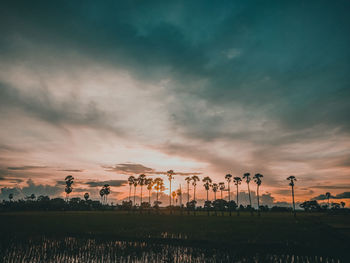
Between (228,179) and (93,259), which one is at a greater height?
(228,179)

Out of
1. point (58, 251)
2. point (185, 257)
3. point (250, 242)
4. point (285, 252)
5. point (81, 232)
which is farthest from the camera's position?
point (81, 232)

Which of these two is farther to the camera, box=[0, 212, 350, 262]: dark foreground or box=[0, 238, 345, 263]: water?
box=[0, 212, 350, 262]: dark foreground

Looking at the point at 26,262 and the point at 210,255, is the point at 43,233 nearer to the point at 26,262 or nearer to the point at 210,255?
the point at 26,262

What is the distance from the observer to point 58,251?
2888 centimetres

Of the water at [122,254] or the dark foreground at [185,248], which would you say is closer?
the water at [122,254]

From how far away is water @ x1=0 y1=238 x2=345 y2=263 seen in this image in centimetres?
2573

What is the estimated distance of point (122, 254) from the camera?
27641mm

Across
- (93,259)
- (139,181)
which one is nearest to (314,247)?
(93,259)

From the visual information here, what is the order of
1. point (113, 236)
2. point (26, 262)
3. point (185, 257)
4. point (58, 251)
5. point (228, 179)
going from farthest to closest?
1. point (228, 179)
2. point (113, 236)
3. point (58, 251)
4. point (185, 257)
5. point (26, 262)

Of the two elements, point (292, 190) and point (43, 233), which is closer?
point (43, 233)

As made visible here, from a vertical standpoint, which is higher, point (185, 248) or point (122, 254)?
point (122, 254)

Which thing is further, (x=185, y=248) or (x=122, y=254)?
(x=185, y=248)

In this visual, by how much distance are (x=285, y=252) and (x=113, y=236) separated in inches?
1181

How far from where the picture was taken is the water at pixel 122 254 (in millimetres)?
25734
